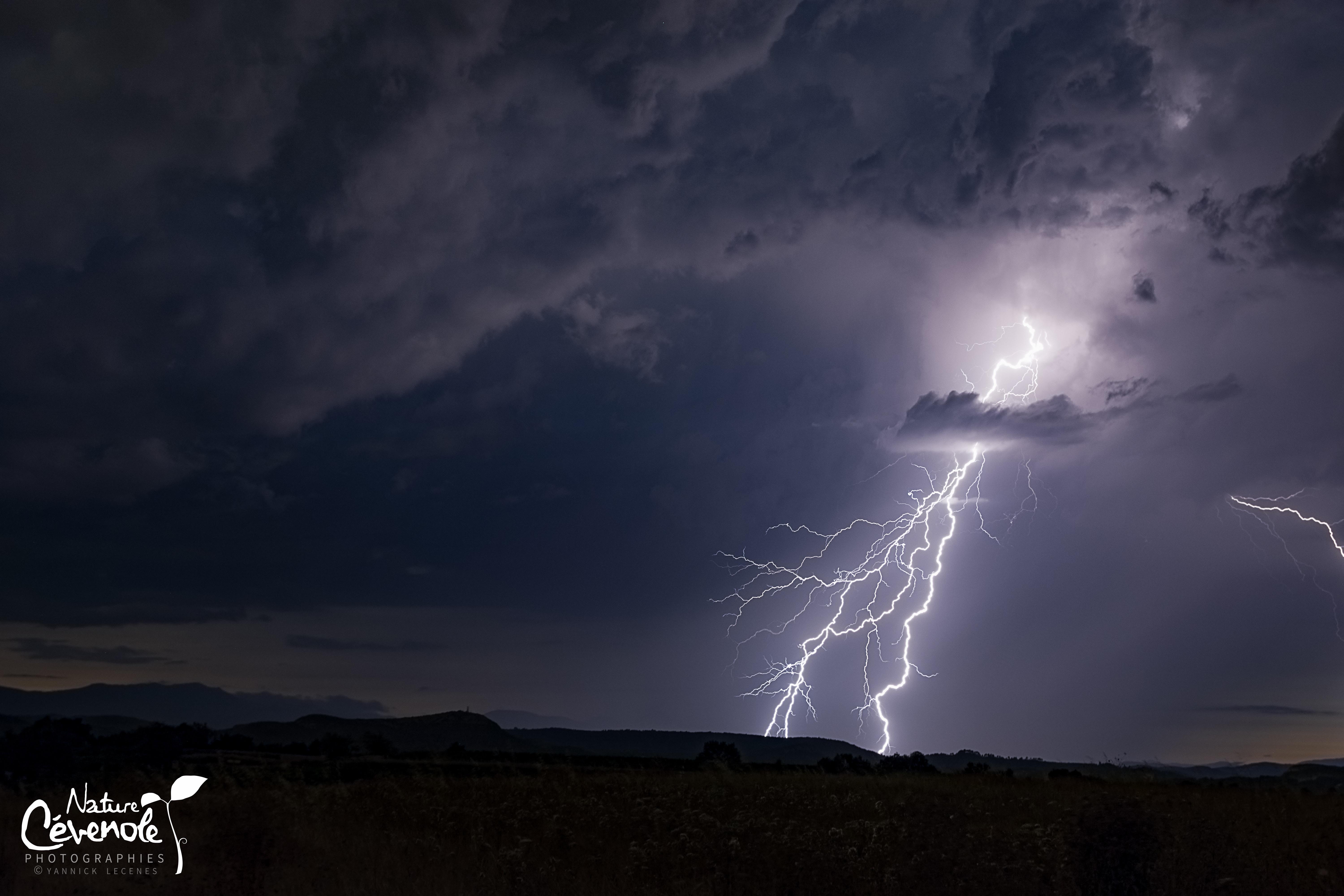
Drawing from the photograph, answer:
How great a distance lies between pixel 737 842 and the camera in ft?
39.8

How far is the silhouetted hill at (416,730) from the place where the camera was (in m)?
81.6

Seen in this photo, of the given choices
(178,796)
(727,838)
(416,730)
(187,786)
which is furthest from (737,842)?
(416,730)

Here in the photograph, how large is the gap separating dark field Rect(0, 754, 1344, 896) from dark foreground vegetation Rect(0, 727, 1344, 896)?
1.3 inches

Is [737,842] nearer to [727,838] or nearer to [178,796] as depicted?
[727,838]

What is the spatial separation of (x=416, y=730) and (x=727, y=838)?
85.6 metres

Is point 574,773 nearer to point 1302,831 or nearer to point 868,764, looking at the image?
point 1302,831

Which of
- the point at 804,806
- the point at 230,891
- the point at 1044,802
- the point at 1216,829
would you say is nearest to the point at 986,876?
the point at 1216,829

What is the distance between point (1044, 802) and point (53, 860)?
1432 cm

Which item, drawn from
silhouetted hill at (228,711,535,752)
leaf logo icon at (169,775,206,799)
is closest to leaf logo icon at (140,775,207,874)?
leaf logo icon at (169,775,206,799)

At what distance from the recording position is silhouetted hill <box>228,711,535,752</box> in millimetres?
81562

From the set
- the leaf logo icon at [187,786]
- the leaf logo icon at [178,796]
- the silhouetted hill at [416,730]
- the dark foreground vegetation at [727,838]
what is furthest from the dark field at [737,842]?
the silhouetted hill at [416,730]

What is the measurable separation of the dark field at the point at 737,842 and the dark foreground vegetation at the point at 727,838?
34 mm

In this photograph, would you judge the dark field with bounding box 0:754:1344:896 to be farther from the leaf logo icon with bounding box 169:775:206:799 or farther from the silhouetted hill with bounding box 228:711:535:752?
the silhouetted hill with bounding box 228:711:535:752

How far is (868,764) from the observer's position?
3534cm
